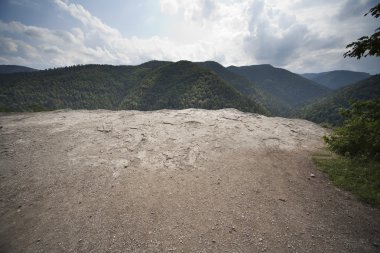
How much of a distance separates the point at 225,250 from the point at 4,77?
8924 inches

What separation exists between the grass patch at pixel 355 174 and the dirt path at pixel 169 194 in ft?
1.44

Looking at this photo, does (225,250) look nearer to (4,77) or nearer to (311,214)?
(311,214)

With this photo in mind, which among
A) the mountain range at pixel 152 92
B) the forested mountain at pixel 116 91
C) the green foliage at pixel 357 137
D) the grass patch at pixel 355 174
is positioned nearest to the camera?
the grass patch at pixel 355 174

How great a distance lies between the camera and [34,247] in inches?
219

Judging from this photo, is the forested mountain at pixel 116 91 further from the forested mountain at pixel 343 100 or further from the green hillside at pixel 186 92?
the forested mountain at pixel 343 100

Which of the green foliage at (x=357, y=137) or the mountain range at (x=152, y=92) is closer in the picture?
the green foliage at (x=357, y=137)

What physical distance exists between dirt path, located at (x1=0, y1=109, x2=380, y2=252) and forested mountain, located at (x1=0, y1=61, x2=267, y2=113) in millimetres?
107947

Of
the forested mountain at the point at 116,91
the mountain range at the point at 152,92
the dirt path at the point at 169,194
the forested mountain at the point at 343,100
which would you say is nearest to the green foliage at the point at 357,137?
the dirt path at the point at 169,194

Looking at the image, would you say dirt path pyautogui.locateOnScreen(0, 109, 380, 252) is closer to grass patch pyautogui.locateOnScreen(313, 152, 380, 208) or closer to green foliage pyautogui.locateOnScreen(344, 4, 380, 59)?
grass patch pyautogui.locateOnScreen(313, 152, 380, 208)

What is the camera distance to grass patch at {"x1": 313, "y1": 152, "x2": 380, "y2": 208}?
288 inches

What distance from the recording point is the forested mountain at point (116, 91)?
423 feet

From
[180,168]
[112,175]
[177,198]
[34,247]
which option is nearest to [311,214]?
[177,198]

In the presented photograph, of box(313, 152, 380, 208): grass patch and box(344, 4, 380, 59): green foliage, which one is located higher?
box(344, 4, 380, 59): green foliage

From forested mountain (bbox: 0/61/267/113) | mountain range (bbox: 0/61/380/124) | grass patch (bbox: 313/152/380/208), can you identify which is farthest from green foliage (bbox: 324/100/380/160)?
mountain range (bbox: 0/61/380/124)
